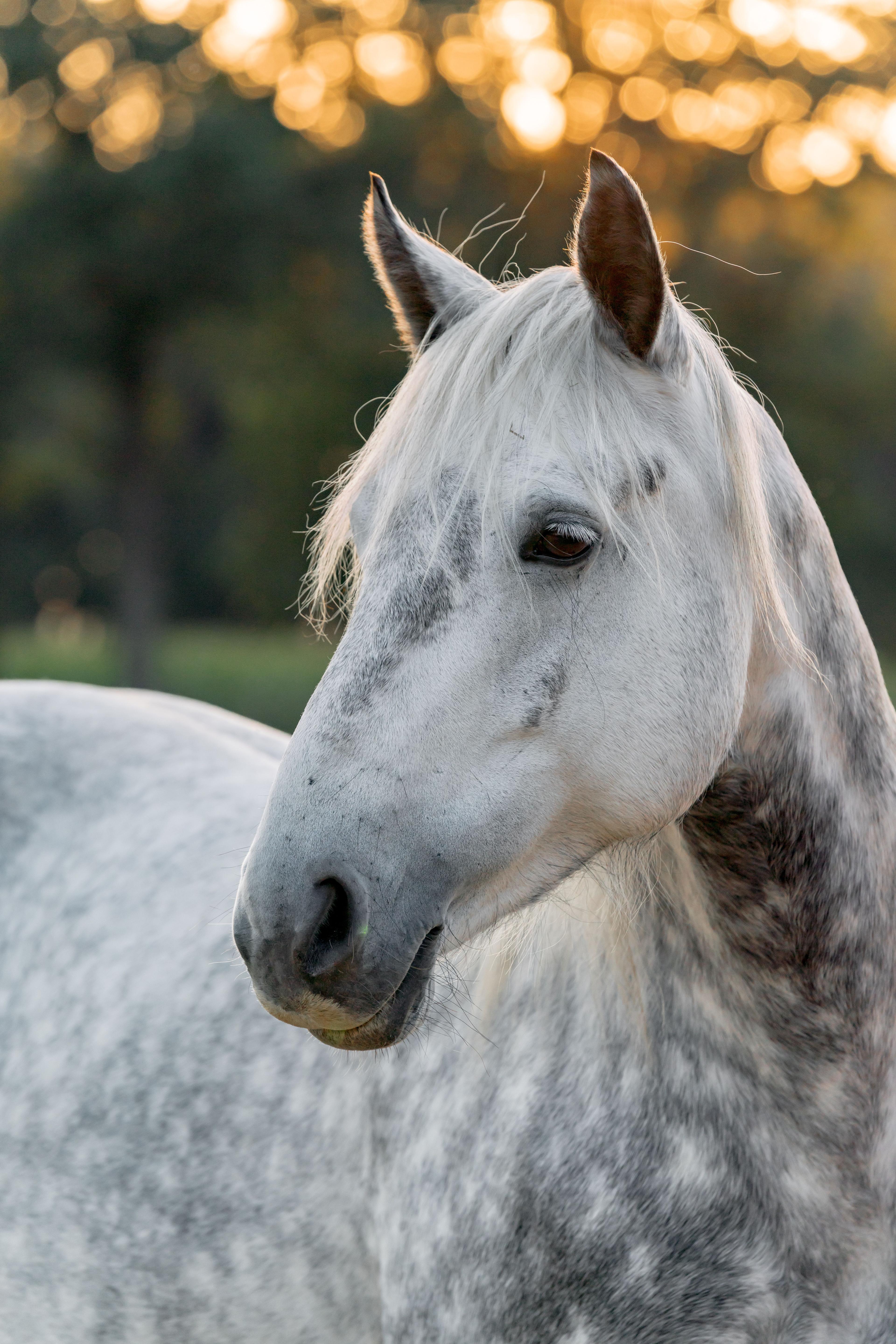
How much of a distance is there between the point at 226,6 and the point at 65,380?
5.12 metres

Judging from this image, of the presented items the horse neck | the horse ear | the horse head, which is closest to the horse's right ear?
the horse head

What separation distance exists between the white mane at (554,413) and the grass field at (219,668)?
426 inches

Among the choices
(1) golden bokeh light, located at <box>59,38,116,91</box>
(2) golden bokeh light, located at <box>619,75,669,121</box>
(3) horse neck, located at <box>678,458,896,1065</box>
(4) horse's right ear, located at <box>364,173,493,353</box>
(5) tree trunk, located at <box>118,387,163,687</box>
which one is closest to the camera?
(3) horse neck, located at <box>678,458,896,1065</box>

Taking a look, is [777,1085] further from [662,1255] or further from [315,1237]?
[315,1237]

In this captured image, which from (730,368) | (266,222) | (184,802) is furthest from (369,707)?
(266,222)

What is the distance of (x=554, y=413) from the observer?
1.53m

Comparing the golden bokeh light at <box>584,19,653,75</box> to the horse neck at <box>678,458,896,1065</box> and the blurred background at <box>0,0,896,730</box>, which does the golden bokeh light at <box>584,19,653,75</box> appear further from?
the horse neck at <box>678,458,896,1065</box>

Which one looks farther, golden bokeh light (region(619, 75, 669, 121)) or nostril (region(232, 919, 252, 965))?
golden bokeh light (region(619, 75, 669, 121))

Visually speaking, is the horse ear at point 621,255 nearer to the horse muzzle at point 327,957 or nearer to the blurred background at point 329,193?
the horse muzzle at point 327,957

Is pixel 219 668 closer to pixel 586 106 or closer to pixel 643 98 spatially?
pixel 586 106

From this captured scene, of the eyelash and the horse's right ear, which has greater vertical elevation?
the horse's right ear

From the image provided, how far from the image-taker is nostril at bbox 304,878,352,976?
137 cm

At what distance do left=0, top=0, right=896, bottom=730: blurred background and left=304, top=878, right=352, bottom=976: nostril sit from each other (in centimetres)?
1202

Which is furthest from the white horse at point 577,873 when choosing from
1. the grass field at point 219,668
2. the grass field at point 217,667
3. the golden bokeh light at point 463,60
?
the golden bokeh light at point 463,60
